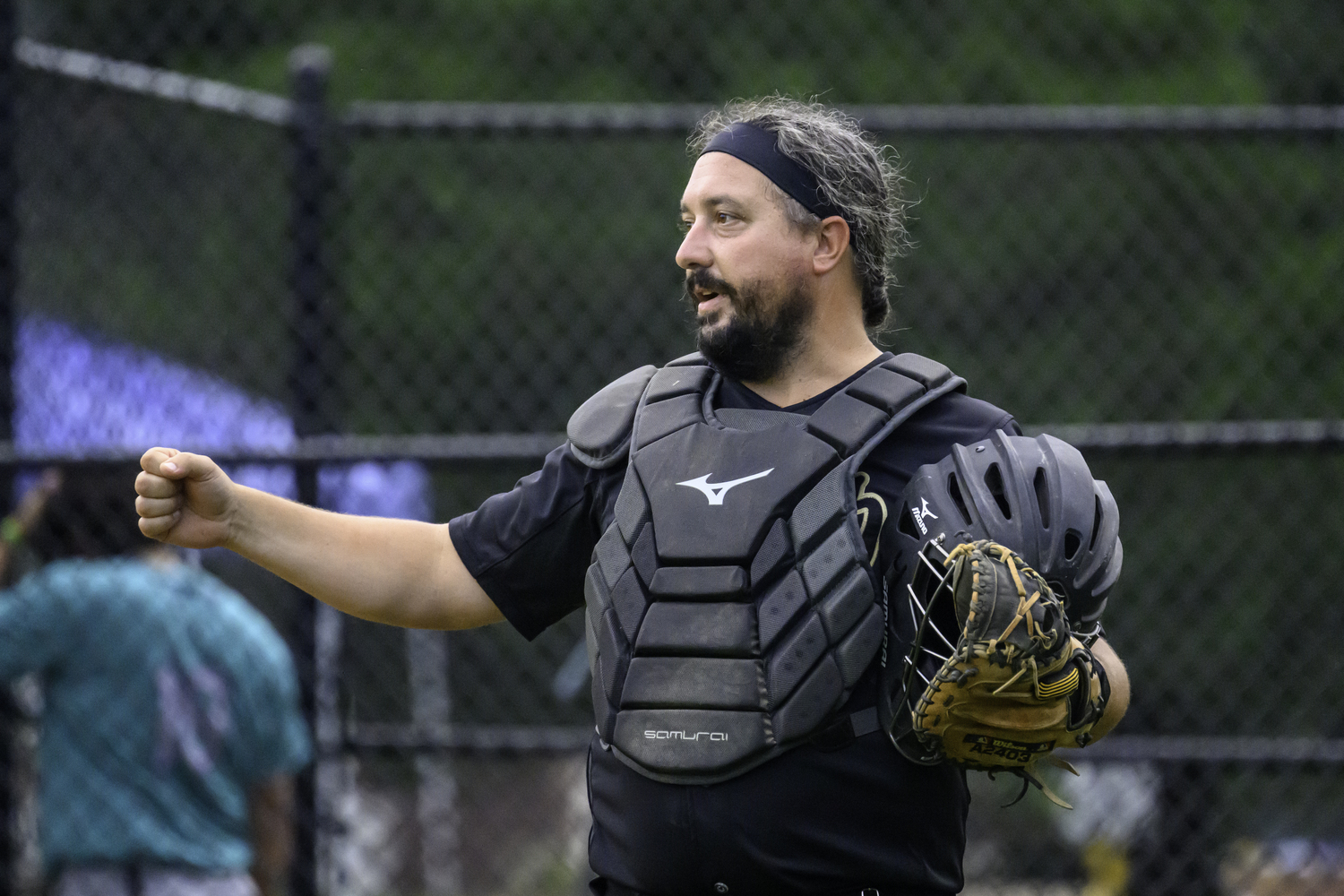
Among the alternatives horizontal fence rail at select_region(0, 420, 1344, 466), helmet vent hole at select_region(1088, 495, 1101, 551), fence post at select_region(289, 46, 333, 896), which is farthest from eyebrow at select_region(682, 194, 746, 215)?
fence post at select_region(289, 46, 333, 896)

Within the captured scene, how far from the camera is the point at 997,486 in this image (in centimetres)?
207

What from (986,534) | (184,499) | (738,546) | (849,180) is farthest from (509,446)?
(986,534)

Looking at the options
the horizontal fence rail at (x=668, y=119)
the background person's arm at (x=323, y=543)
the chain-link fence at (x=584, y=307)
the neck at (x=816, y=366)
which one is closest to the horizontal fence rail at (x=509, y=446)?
the chain-link fence at (x=584, y=307)

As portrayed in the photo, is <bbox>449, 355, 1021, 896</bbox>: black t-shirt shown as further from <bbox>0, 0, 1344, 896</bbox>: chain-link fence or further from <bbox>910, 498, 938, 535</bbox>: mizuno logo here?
<bbox>0, 0, 1344, 896</bbox>: chain-link fence

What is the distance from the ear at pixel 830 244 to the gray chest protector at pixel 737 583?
19 centimetres

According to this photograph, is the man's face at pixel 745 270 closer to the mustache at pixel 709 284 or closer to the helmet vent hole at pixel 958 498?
the mustache at pixel 709 284

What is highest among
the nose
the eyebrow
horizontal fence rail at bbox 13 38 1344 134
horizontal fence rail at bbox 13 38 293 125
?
horizontal fence rail at bbox 13 38 293 125

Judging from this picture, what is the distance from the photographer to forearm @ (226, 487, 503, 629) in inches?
92.8

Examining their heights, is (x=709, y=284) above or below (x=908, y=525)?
above

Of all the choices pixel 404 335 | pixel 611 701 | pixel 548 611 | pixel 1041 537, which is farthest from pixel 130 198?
pixel 1041 537

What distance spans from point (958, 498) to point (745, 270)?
0.49 m

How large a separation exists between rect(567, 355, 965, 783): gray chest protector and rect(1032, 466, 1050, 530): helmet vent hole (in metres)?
0.21

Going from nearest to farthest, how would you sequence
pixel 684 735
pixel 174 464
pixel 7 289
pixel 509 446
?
pixel 684 735, pixel 174 464, pixel 509 446, pixel 7 289

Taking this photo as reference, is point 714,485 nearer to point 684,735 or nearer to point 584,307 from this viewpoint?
point 684,735
